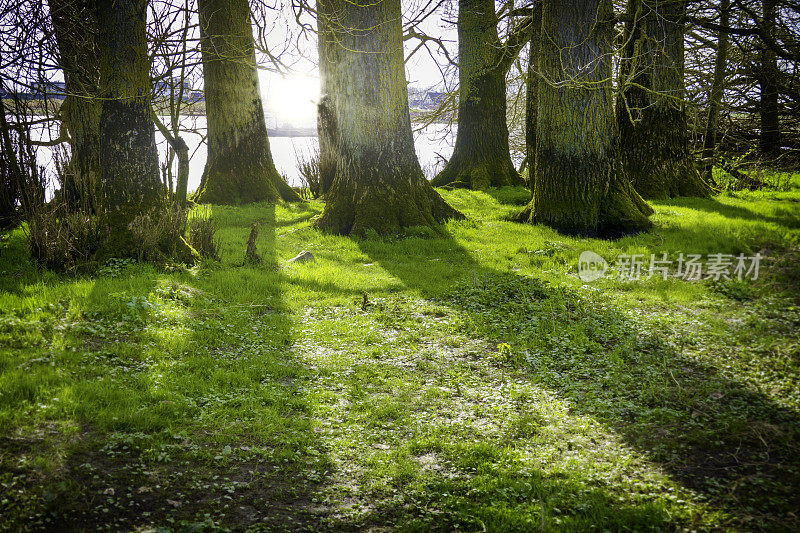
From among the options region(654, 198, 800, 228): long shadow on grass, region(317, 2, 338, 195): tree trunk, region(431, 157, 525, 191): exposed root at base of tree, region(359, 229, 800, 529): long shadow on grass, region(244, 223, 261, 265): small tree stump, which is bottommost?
region(359, 229, 800, 529): long shadow on grass

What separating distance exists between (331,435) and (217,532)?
138 cm

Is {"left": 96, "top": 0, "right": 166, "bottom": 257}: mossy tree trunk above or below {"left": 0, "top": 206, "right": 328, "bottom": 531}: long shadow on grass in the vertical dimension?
above

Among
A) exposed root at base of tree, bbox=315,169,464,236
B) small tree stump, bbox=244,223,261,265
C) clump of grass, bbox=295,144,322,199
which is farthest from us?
clump of grass, bbox=295,144,322,199

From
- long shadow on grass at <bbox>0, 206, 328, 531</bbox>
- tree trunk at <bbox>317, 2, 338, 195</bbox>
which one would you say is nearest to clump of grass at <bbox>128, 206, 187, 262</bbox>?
long shadow on grass at <bbox>0, 206, 328, 531</bbox>

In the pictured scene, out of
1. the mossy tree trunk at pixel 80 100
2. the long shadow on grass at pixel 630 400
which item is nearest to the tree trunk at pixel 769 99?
the long shadow on grass at pixel 630 400

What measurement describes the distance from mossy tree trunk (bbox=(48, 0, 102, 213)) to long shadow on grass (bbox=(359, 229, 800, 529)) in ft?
15.4

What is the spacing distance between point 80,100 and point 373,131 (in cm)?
480

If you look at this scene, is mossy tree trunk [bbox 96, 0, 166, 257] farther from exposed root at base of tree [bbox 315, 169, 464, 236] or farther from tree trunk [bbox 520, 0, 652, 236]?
tree trunk [bbox 520, 0, 652, 236]

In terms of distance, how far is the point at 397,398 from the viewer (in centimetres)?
512

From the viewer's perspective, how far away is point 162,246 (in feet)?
26.7

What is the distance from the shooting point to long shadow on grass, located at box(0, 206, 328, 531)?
338cm

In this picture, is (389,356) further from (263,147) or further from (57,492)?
(263,147)

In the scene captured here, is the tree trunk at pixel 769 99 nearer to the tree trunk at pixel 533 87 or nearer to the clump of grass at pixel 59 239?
the tree trunk at pixel 533 87

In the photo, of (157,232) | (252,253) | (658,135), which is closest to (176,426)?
(157,232)
